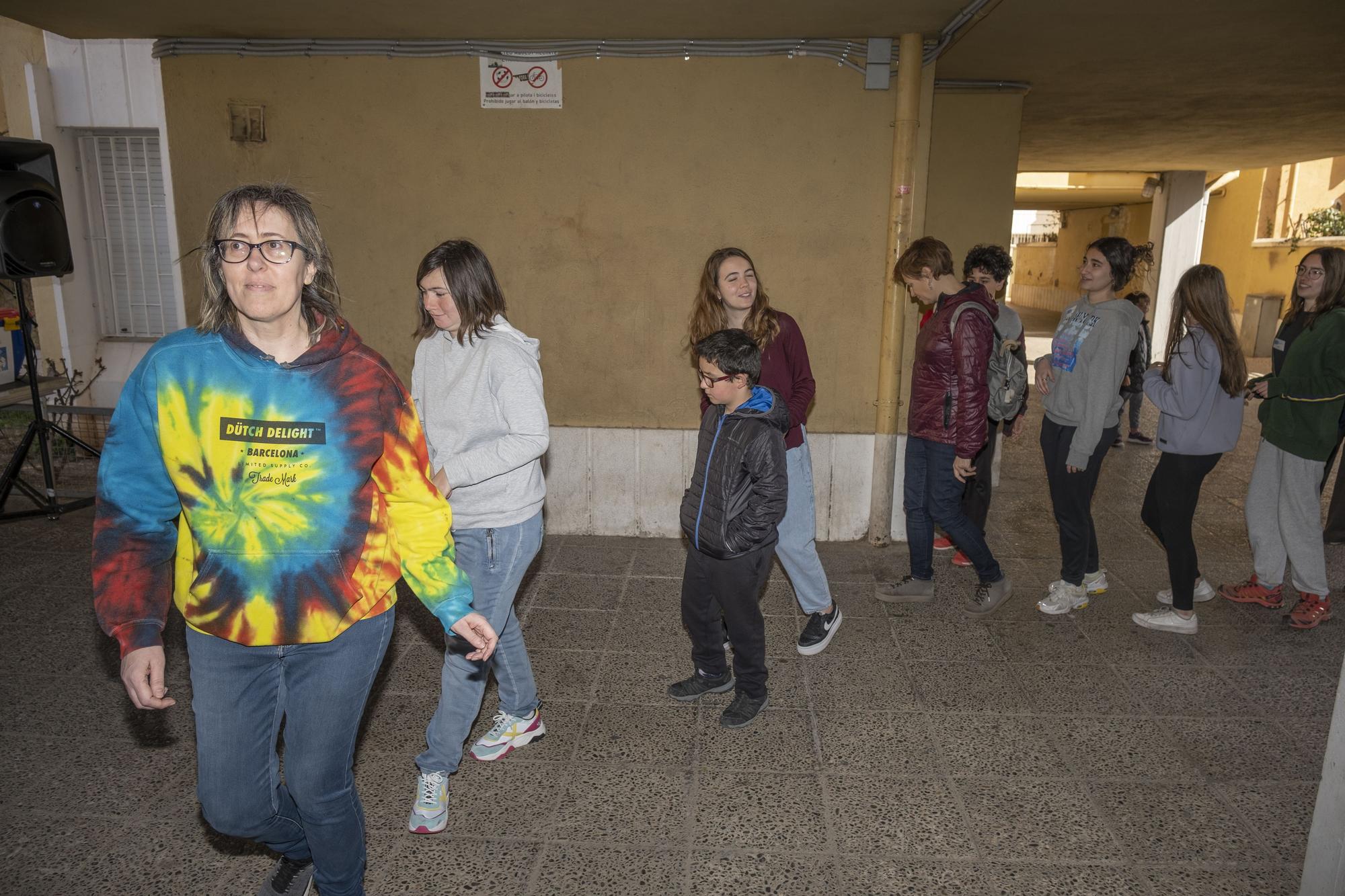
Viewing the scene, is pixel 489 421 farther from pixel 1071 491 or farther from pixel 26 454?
pixel 26 454

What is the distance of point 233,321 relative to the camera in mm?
2143

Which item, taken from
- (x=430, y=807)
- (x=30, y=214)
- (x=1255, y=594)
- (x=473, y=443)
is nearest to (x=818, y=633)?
(x=430, y=807)

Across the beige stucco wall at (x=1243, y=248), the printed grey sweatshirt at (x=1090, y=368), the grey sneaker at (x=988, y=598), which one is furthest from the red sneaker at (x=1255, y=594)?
the beige stucco wall at (x=1243, y=248)

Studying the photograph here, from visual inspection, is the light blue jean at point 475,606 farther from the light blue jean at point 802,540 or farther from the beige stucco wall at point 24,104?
the beige stucco wall at point 24,104

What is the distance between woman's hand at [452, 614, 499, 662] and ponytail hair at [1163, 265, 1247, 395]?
143 inches

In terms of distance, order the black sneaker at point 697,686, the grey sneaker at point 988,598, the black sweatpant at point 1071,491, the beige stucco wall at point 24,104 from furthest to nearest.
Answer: the beige stucco wall at point 24,104 → the grey sneaker at point 988,598 → the black sweatpant at point 1071,491 → the black sneaker at point 697,686

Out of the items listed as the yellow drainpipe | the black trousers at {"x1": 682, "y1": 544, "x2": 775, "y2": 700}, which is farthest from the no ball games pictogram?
the black trousers at {"x1": 682, "y1": 544, "x2": 775, "y2": 700}

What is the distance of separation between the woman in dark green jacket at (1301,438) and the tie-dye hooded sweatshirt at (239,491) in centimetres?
448

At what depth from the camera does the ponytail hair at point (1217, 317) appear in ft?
14.1

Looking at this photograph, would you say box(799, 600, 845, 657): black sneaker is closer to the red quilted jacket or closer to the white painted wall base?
the red quilted jacket

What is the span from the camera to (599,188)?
6008 mm

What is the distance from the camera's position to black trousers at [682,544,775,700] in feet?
11.6

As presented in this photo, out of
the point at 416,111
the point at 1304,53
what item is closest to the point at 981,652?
the point at 416,111

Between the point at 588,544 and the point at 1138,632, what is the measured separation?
138 inches
